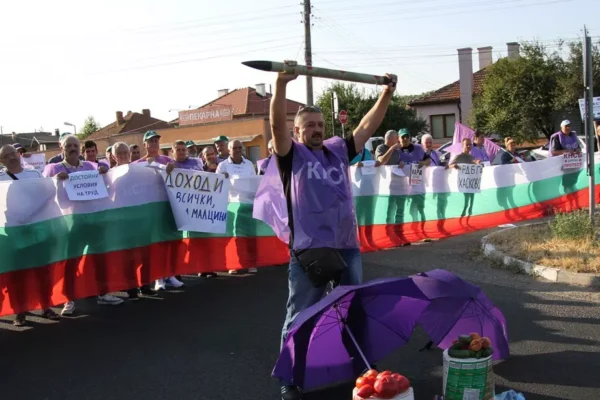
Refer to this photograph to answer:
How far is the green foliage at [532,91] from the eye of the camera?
4019cm

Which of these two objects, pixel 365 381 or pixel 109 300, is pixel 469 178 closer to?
pixel 109 300

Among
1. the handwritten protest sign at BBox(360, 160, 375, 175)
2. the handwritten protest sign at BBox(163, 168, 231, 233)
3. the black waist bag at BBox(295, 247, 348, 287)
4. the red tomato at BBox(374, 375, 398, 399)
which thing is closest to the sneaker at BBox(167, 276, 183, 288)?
the handwritten protest sign at BBox(163, 168, 231, 233)

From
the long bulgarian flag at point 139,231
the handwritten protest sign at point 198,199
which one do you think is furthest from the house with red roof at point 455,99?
the handwritten protest sign at point 198,199

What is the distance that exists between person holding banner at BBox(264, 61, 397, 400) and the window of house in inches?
1932

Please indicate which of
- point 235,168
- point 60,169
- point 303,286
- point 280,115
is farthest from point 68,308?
point 280,115

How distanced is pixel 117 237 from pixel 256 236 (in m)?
2.20

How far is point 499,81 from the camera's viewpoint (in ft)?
138

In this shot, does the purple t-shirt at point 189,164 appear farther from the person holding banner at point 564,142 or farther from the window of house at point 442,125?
the window of house at point 442,125

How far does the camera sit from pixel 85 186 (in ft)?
24.4

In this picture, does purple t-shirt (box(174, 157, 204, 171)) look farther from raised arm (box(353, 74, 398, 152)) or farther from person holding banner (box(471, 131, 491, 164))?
person holding banner (box(471, 131, 491, 164))

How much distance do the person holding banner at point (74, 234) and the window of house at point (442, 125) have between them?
4674cm

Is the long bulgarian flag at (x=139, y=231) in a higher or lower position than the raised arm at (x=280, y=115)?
lower

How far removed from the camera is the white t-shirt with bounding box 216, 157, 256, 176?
9.59 meters

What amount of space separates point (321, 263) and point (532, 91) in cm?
4005
